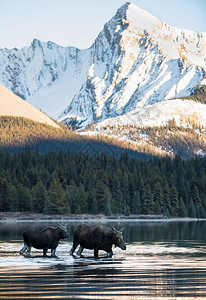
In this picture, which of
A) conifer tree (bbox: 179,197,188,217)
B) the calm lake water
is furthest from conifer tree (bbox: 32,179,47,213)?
the calm lake water

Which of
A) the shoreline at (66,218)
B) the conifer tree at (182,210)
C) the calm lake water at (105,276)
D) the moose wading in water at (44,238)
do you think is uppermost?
the conifer tree at (182,210)

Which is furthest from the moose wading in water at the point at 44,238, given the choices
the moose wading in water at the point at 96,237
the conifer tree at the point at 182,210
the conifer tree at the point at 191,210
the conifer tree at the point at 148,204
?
the conifer tree at the point at 191,210

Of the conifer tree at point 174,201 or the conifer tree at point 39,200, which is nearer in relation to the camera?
the conifer tree at point 39,200

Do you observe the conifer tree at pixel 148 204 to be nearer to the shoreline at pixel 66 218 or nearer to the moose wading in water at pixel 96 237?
the shoreline at pixel 66 218

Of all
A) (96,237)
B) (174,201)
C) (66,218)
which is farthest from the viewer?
(174,201)

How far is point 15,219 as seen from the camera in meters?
159

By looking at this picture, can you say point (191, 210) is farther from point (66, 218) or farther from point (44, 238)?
point (44, 238)

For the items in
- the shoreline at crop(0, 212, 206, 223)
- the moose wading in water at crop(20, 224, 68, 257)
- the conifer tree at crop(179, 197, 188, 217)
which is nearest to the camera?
the moose wading in water at crop(20, 224, 68, 257)

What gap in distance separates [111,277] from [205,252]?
17.5m

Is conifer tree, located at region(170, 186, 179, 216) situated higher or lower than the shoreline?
higher

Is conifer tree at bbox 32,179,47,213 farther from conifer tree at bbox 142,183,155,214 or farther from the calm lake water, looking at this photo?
the calm lake water

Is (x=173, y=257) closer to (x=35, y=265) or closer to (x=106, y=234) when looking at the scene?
(x=106, y=234)

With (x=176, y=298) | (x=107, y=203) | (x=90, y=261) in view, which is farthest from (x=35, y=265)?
(x=107, y=203)

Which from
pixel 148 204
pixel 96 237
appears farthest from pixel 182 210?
pixel 96 237
